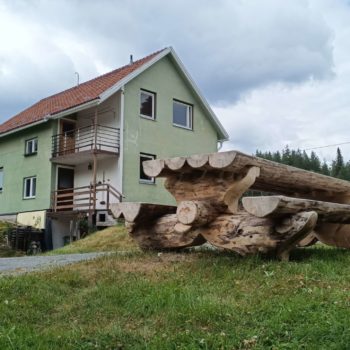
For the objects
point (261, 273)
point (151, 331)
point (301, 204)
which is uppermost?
point (301, 204)

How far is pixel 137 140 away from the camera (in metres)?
19.5

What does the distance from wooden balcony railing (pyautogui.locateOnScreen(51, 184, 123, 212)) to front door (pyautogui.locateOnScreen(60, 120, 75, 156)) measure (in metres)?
1.71

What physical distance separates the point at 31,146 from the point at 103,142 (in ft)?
17.1

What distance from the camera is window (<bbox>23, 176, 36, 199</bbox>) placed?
2205cm

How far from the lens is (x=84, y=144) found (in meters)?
20.2

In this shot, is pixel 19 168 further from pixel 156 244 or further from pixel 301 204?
pixel 301 204

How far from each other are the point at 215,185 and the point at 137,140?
1406cm

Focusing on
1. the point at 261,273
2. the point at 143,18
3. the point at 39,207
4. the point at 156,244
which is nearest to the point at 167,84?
the point at 39,207

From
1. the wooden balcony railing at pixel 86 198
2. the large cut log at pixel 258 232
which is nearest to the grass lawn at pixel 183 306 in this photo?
the large cut log at pixel 258 232

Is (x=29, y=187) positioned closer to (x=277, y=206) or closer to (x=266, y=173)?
(x=266, y=173)

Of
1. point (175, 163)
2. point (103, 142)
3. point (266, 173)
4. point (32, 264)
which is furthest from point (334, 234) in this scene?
point (103, 142)

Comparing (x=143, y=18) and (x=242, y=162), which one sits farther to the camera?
(x=143, y=18)

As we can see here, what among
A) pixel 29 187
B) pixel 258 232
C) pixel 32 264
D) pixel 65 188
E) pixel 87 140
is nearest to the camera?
pixel 258 232

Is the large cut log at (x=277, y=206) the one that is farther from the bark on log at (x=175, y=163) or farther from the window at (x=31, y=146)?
the window at (x=31, y=146)
